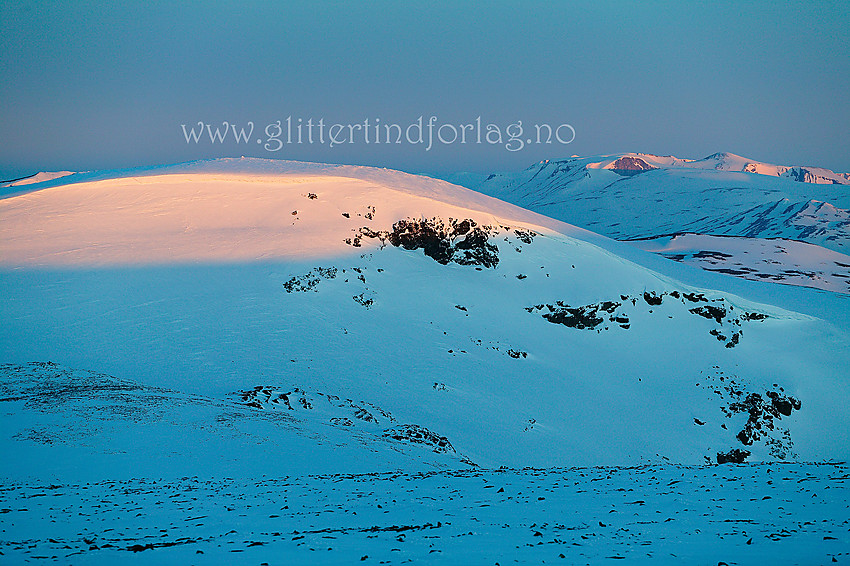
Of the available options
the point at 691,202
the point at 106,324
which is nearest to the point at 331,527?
the point at 106,324

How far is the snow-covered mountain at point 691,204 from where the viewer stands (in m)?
115

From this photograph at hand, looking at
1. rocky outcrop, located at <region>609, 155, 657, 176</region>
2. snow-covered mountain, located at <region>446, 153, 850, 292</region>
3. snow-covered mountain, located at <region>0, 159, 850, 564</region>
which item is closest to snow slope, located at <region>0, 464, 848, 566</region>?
snow-covered mountain, located at <region>0, 159, 850, 564</region>

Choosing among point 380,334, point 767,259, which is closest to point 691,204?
point 767,259

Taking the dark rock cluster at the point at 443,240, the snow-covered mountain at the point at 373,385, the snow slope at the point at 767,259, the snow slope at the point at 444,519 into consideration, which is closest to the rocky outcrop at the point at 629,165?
the snow slope at the point at 767,259

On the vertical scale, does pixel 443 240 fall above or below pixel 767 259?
above

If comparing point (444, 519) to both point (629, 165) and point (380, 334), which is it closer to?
point (380, 334)

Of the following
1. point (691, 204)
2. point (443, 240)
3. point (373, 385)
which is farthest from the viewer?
point (691, 204)

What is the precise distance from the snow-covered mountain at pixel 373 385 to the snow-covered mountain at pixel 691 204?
3369 inches

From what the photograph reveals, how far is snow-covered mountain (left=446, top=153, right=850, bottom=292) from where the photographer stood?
11544 cm

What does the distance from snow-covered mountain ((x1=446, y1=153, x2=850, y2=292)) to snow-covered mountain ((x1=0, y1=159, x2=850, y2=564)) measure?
85.6m

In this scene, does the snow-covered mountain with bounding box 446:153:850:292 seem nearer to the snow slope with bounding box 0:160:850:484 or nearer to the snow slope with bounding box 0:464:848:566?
the snow slope with bounding box 0:160:850:484

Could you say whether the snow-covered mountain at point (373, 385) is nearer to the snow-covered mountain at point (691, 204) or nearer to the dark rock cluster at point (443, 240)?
the dark rock cluster at point (443, 240)

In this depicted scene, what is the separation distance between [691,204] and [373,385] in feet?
488

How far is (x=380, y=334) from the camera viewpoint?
73.8ft
